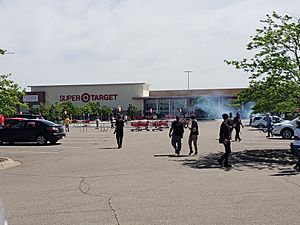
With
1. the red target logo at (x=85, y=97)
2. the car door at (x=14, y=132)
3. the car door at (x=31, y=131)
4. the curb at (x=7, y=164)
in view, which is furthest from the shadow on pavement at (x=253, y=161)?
the red target logo at (x=85, y=97)

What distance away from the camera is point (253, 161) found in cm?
1856

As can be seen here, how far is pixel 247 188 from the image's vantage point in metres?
11.9

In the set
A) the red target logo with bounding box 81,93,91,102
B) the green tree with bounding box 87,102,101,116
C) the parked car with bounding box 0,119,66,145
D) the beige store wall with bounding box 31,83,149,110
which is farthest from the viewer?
the red target logo with bounding box 81,93,91,102

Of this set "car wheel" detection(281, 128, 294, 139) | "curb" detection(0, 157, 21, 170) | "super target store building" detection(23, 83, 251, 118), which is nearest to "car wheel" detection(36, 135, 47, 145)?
"curb" detection(0, 157, 21, 170)

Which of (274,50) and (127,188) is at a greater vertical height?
(274,50)

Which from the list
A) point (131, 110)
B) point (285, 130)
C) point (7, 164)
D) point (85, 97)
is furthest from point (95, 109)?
point (7, 164)

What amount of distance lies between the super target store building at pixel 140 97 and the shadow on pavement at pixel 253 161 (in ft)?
219

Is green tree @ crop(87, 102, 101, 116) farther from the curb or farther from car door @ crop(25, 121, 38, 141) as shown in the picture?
the curb

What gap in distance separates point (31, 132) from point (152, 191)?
18153 millimetres

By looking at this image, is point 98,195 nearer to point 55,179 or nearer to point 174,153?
point 55,179

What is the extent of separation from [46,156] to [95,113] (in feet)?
216

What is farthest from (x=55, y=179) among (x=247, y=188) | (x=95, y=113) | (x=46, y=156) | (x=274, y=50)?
(x=95, y=113)

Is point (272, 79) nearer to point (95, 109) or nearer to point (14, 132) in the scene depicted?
point (14, 132)

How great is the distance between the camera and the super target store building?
3529 inches
